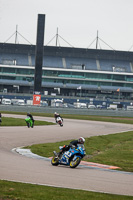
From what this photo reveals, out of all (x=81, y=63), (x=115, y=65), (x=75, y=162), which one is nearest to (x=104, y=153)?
(x=75, y=162)

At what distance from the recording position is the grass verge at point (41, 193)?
9.52 m

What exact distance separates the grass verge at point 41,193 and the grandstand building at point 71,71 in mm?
100965

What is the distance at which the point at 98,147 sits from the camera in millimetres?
25422

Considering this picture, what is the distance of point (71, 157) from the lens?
1588 cm

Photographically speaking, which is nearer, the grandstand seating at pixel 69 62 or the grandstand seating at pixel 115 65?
the grandstand seating at pixel 69 62

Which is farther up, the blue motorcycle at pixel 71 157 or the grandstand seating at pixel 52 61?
the grandstand seating at pixel 52 61

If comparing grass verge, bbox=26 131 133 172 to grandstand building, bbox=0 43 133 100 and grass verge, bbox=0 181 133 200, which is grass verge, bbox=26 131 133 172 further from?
grandstand building, bbox=0 43 133 100

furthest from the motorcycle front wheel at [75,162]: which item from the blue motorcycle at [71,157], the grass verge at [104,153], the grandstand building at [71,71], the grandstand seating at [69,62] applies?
the grandstand seating at [69,62]

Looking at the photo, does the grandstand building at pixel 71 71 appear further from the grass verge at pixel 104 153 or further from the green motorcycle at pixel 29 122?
the grass verge at pixel 104 153

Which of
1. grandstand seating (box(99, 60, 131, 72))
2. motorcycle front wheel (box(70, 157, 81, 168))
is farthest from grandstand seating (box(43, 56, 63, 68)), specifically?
motorcycle front wheel (box(70, 157, 81, 168))

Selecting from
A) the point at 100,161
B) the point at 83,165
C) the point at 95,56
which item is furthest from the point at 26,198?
the point at 95,56

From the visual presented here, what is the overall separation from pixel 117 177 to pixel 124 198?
12.6ft

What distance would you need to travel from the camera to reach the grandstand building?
113m

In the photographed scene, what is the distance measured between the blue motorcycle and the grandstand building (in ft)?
314
